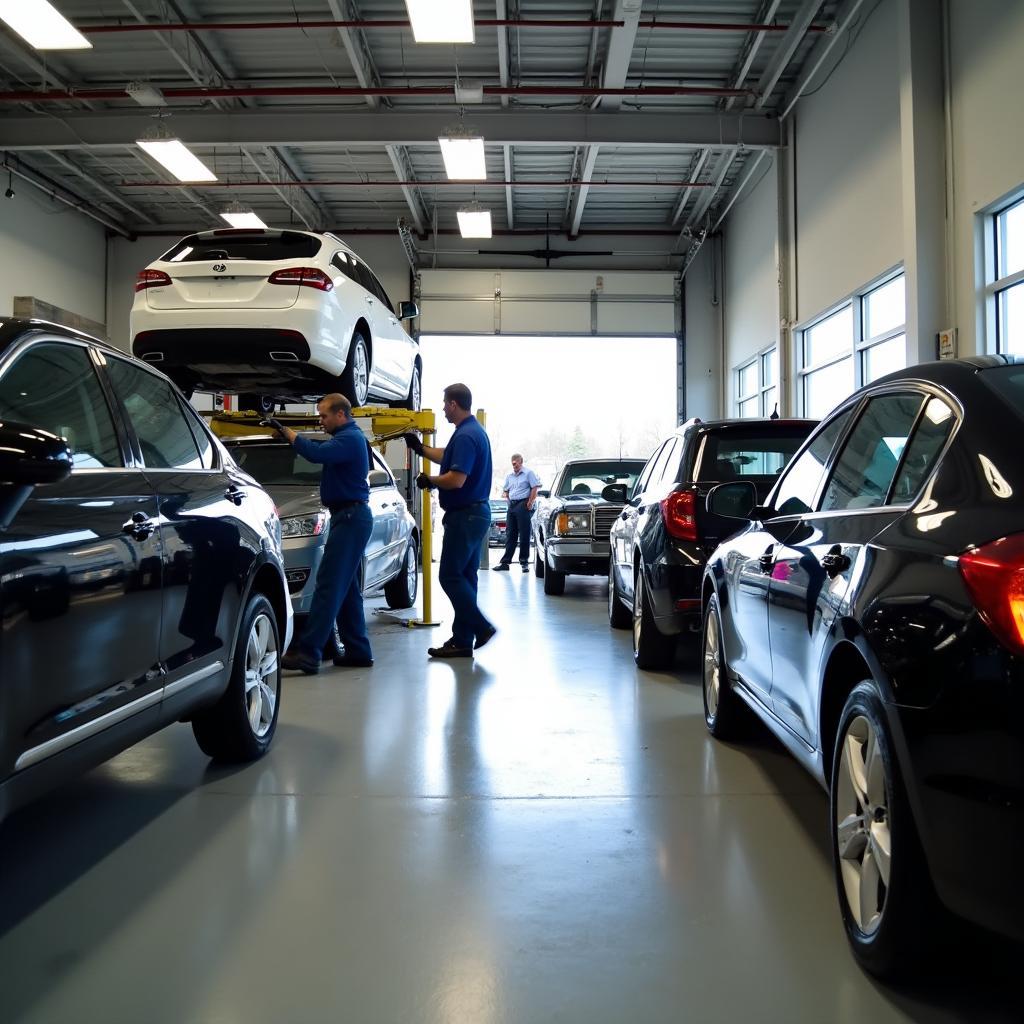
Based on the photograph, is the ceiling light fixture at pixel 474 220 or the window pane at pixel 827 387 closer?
the window pane at pixel 827 387

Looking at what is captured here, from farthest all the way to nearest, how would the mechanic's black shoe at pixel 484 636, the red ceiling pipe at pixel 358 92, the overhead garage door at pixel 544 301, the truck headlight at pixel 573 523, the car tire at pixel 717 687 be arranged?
the overhead garage door at pixel 544 301, the red ceiling pipe at pixel 358 92, the truck headlight at pixel 573 523, the mechanic's black shoe at pixel 484 636, the car tire at pixel 717 687

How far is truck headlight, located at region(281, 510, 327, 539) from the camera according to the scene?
5.96 m

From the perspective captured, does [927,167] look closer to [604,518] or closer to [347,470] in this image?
[604,518]

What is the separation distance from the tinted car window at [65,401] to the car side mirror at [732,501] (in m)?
2.10

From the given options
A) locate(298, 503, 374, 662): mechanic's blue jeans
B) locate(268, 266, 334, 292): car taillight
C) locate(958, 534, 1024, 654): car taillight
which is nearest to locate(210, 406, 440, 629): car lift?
locate(268, 266, 334, 292): car taillight

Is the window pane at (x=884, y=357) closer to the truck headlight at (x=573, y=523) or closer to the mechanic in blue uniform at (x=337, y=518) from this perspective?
the truck headlight at (x=573, y=523)

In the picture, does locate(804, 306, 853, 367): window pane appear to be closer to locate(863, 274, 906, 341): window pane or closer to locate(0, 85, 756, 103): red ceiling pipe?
locate(863, 274, 906, 341): window pane

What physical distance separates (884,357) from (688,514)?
21.1 ft

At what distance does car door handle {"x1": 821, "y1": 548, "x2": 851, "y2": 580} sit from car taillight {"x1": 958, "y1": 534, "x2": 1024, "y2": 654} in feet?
1.91

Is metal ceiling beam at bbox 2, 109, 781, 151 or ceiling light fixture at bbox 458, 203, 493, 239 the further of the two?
ceiling light fixture at bbox 458, 203, 493, 239

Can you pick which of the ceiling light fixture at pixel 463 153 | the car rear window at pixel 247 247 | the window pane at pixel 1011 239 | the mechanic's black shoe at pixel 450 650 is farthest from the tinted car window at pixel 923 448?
the ceiling light fixture at pixel 463 153

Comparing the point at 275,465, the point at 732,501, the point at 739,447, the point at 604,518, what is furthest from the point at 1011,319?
the point at 275,465

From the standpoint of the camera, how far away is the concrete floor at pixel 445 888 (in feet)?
6.54

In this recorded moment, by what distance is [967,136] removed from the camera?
802cm
